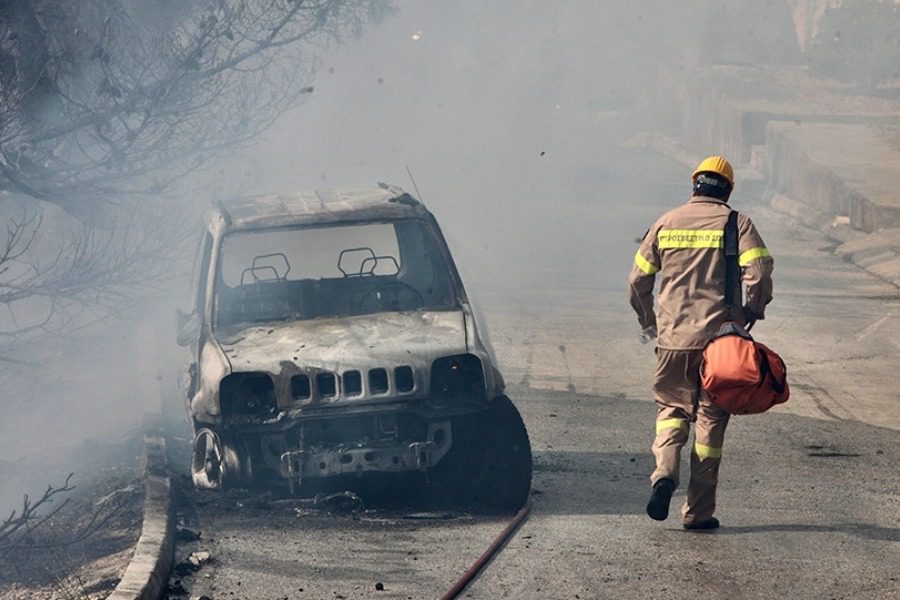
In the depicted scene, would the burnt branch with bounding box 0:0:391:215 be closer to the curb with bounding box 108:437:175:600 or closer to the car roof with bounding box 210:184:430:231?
the car roof with bounding box 210:184:430:231

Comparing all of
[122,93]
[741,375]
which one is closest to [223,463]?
[741,375]

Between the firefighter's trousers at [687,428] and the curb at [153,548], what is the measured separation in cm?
234

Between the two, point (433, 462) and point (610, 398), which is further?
point (610, 398)

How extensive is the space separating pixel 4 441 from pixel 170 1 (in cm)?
437

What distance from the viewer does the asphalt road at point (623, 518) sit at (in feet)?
22.1

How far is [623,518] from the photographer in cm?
805

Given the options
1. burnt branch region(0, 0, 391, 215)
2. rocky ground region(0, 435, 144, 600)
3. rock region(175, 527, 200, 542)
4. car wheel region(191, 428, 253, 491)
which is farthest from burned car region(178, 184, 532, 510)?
burnt branch region(0, 0, 391, 215)

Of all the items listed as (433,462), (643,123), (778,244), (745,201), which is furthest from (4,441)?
(643,123)

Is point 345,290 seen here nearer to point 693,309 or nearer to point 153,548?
point 693,309

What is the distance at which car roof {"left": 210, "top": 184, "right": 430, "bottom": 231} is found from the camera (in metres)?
9.29

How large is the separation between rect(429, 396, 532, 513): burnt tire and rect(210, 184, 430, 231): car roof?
66.9 inches

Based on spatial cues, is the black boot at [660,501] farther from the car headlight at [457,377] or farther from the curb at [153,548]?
the curb at [153,548]

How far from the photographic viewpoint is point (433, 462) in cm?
810

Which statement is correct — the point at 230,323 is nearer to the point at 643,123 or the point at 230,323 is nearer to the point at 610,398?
→ the point at 610,398
